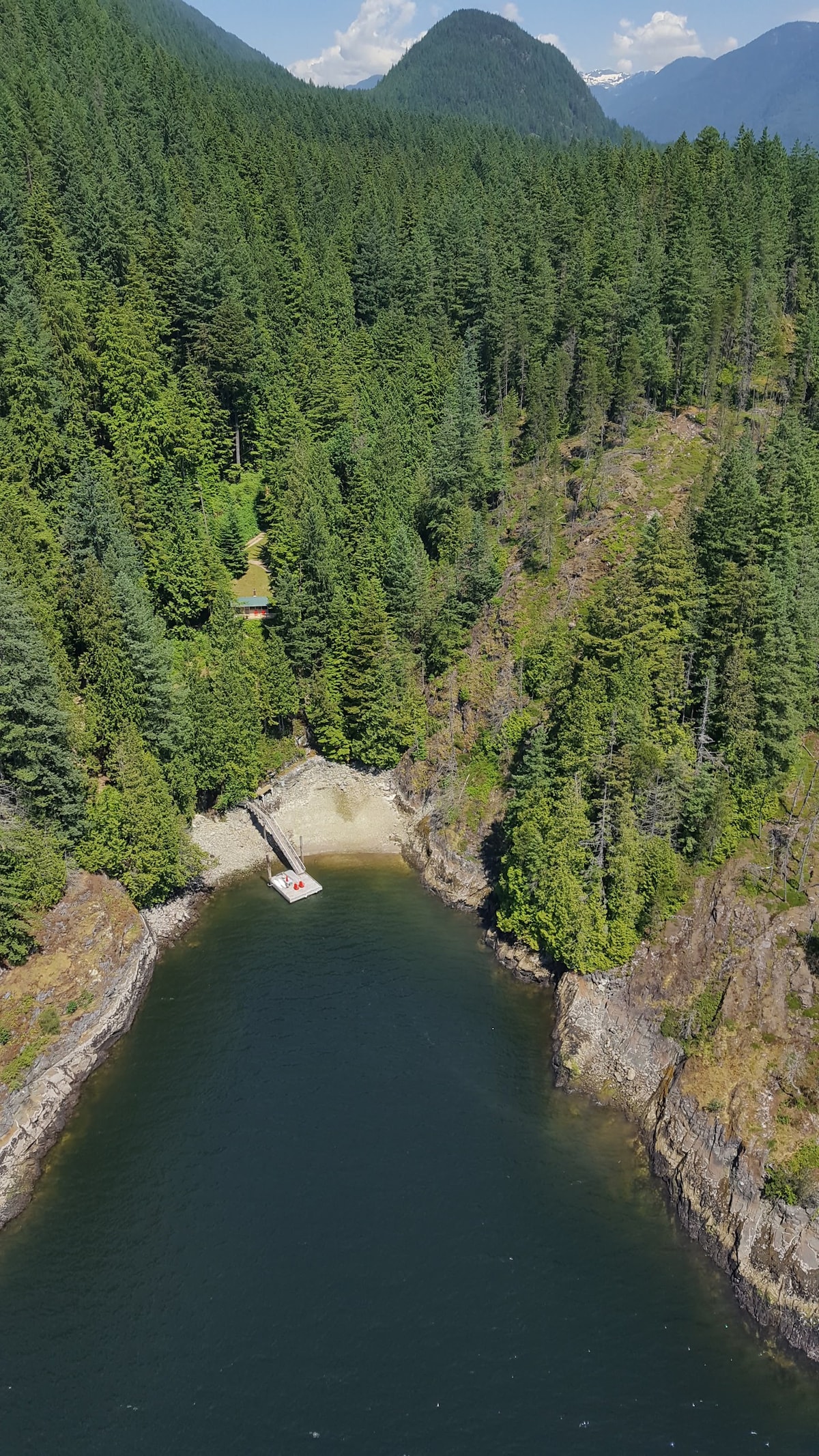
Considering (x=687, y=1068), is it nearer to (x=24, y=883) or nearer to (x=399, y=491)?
(x=24, y=883)

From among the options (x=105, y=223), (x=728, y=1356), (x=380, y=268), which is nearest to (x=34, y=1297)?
(x=728, y=1356)

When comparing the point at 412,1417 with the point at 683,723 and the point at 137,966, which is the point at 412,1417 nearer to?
the point at 137,966

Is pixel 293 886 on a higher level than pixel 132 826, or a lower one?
lower

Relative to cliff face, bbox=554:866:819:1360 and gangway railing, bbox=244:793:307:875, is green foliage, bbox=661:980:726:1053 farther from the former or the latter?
gangway railing, bbox=244:793:307:875

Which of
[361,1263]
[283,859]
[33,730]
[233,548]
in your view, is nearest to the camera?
[361,1263]

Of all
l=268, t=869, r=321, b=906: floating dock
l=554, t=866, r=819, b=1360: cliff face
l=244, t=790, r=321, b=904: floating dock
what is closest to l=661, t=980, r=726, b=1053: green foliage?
l=554, t=866, r=819, b=1360: cliff face

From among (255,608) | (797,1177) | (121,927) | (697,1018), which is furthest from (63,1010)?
(255,608)
